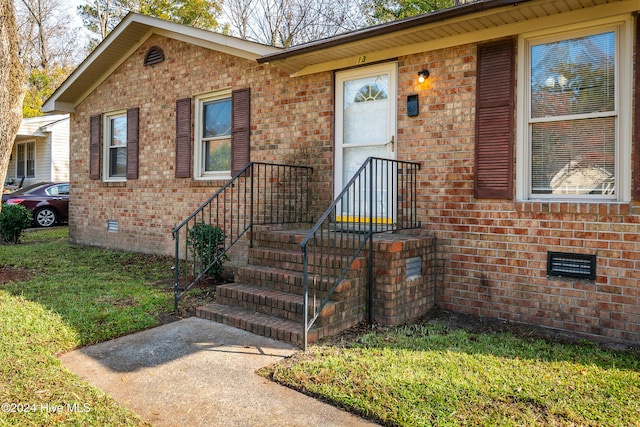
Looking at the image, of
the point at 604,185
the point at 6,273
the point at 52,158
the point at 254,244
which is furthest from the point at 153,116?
the point at 52,158

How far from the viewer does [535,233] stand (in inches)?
171

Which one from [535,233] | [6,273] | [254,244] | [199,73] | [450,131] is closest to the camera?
[535,233]

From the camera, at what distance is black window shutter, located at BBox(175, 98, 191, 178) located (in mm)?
7535

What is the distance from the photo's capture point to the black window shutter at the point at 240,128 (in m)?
6.76

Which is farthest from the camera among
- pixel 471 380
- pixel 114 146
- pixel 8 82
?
pixel 114 146

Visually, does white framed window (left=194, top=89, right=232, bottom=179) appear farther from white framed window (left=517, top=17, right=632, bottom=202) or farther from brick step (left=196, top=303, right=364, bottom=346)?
white framed window (left=517, top=17, right=632, bottom=202)

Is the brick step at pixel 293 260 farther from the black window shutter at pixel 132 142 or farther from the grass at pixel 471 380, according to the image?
the black window shutter at pixel 132 142

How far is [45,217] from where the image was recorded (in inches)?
522

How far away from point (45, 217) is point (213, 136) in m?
8.65

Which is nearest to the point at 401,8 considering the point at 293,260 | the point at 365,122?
the point at 365,122

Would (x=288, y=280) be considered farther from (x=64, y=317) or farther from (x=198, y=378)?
(x=64, y=317)

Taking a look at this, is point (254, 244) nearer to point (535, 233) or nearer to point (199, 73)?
point (535, 233)

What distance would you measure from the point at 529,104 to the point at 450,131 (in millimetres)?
788

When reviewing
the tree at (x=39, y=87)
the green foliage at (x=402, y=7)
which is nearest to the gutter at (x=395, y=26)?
the green foliage at (x=402, y=7)
